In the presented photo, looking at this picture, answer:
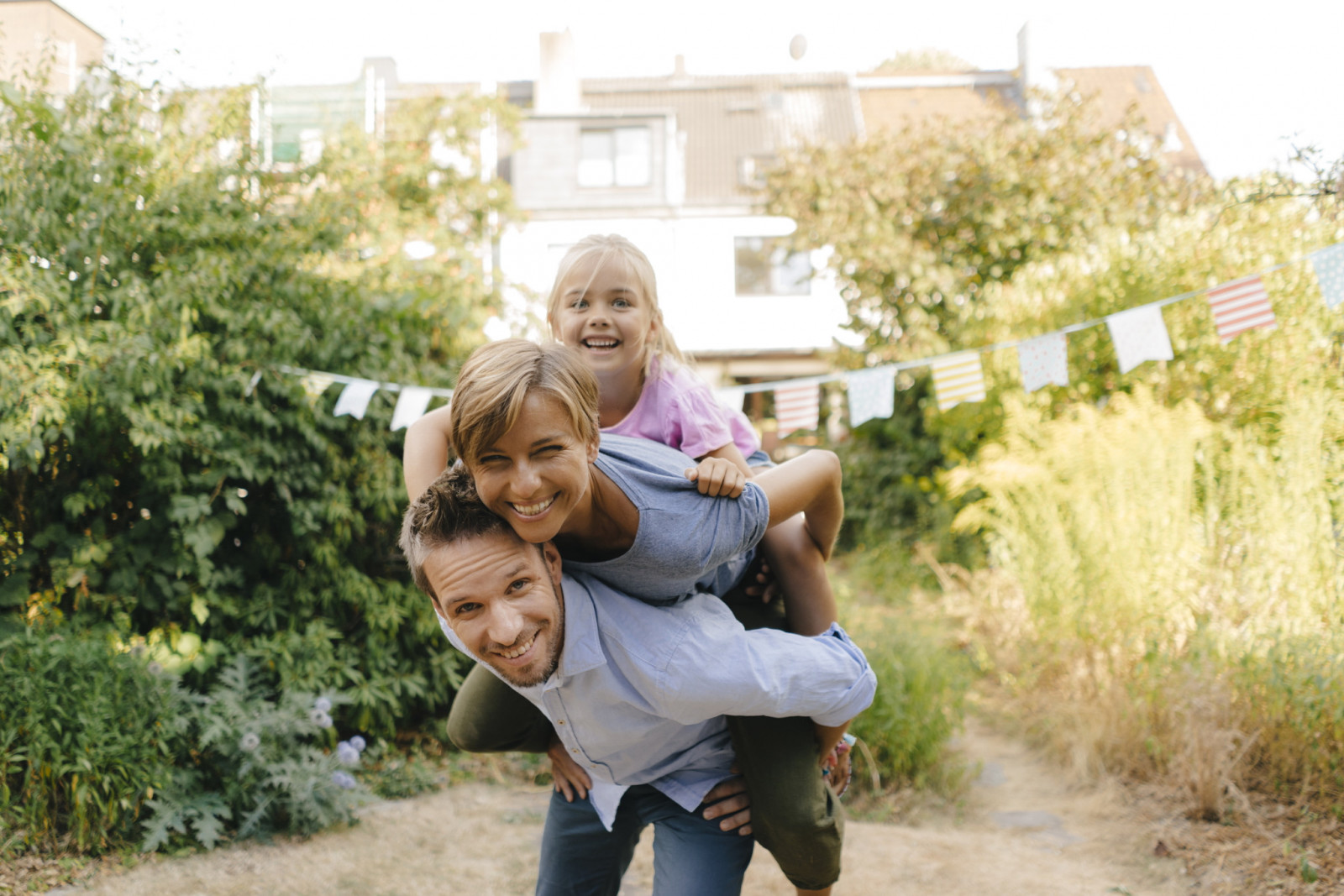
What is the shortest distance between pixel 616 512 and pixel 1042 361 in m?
4.58

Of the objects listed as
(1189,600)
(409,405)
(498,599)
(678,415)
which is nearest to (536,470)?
(498,599)

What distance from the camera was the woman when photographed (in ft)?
5.52

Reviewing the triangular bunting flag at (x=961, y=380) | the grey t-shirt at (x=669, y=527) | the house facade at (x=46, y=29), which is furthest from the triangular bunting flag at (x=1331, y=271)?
the house facade at (x=46, y=29)

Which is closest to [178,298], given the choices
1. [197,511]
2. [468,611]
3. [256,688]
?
[197,511]

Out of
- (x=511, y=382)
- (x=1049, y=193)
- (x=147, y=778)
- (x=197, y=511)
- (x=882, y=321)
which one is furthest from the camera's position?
(x=882, y=321)

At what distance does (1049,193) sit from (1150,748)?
7.80 meters

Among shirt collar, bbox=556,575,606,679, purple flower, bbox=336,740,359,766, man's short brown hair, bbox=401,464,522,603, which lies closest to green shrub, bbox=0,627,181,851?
purple flower, bbox=336,740,359,766

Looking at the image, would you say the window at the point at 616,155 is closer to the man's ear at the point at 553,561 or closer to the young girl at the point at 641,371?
the young girl at the point at 641,371

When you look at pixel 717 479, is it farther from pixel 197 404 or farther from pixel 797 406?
pixel 797 406

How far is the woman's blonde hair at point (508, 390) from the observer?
5.42 ft

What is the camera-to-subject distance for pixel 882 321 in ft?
39.2

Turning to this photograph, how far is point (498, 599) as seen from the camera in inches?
69.0

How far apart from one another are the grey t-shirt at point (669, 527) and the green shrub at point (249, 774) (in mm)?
3029

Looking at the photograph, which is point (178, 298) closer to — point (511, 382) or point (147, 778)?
point (147, 778)
